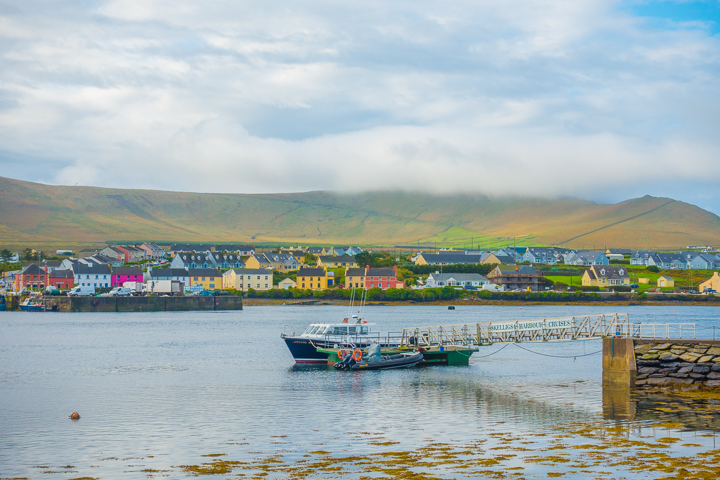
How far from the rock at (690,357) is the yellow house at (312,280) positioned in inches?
4916

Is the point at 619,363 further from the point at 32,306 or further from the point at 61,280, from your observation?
the point at 61,280

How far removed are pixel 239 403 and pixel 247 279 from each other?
409 feet

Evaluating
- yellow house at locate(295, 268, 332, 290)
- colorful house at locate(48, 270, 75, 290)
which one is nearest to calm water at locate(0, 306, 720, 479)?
colorful house at locate(48, 270, 75, 290)

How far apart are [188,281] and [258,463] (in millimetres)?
139202

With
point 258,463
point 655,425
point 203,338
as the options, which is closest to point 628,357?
point 655,425

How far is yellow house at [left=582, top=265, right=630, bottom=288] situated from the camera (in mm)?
160125

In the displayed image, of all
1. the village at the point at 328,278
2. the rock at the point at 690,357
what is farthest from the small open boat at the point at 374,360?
the village at the point at 328,278

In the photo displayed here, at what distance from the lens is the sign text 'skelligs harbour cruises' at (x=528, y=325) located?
4303 cm

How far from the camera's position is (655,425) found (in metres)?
25.2

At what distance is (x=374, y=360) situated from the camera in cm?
4462

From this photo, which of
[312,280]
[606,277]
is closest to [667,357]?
[312,280]

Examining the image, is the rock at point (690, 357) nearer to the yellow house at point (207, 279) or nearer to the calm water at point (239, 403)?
the calm water at point (239, 403)

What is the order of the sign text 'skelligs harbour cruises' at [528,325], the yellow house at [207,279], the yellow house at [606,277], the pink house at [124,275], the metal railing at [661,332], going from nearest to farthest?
1. the metal railing at [661,332]
2. the sign text 'skelligs harbour cruises' at [528,325]
3. the pink house at [124,275]
4. the yellow house at [207,279]
5. the yellow house at [606,277]

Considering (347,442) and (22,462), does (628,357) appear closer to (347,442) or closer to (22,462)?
(347,442)
